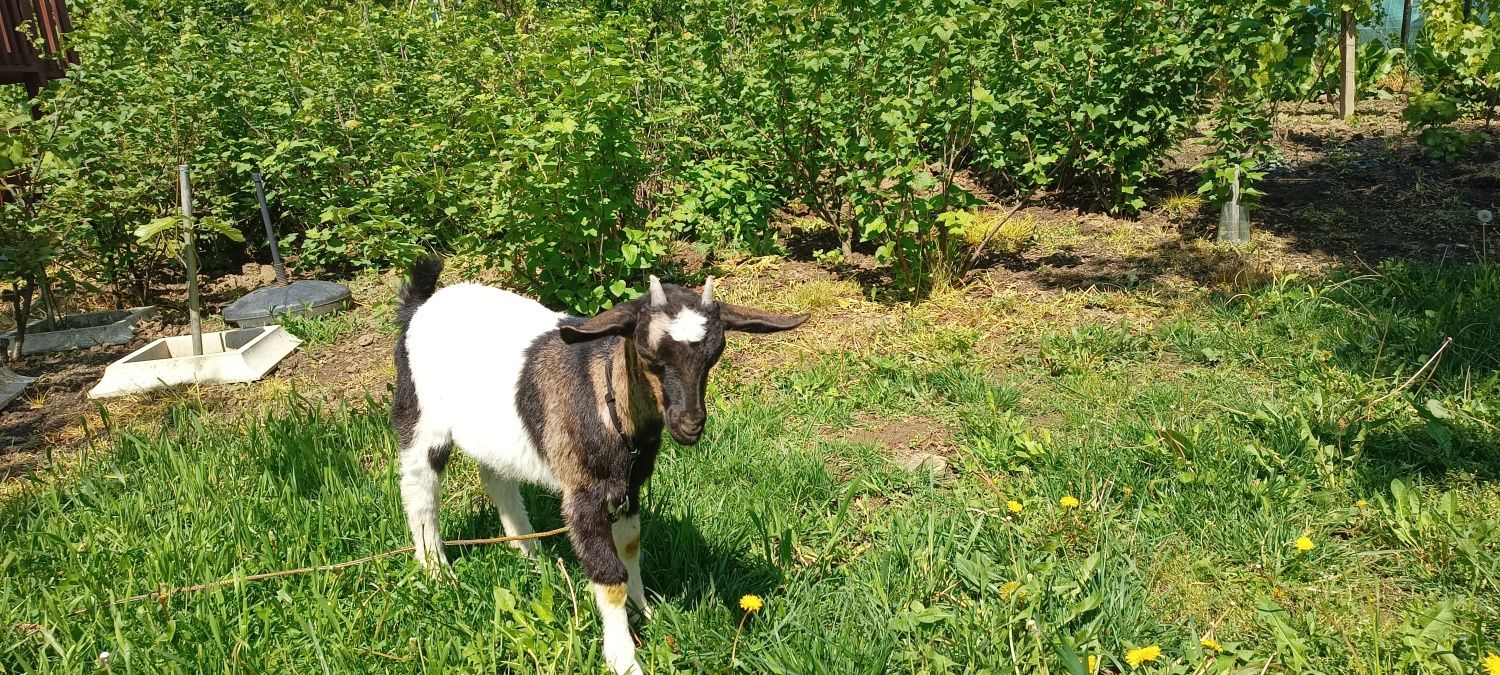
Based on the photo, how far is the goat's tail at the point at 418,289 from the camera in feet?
11.8

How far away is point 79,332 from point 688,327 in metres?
6.06

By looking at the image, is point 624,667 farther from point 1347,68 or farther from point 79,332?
point 1347,68

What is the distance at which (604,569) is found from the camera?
2.72 meters

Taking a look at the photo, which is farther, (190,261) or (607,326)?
(190,261)

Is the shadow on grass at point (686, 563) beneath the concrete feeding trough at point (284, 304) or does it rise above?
beneath

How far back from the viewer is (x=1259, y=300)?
199 inches

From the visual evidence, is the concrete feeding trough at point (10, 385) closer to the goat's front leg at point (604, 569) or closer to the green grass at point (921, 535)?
the green grass at point (921, 535)

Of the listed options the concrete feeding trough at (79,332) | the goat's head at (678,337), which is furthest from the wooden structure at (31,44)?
the goat's head at (678,337)

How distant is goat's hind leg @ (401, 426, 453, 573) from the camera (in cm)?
324

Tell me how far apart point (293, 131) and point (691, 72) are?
312 cm

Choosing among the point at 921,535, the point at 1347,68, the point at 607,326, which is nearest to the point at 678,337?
the point at 607,326

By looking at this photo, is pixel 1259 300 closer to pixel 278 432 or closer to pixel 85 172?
pixel 278 432

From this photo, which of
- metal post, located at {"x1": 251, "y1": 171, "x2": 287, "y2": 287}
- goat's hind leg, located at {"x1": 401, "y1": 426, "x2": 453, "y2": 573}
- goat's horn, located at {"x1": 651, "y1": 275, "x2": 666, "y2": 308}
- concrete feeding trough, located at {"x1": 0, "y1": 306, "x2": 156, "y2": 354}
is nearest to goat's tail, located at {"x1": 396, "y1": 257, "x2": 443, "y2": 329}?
goat's hind leg, located at {"x1": 401, "y1": 426, "x2": 453, "y2": 573}

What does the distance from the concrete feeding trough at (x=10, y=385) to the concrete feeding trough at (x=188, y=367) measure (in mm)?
407
